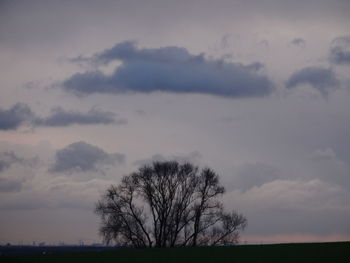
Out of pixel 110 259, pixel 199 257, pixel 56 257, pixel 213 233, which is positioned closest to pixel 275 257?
pixel 199 257

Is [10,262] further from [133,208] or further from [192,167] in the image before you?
[192,167]

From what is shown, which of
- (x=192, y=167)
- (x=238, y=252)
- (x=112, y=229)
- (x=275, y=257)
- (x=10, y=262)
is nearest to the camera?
(x=275, y=257)

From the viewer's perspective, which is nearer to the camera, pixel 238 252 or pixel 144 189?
pixel 238 252

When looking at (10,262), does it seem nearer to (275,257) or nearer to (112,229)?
(275,257)

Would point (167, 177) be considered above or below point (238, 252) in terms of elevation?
above

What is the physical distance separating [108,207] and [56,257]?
21.2 metres

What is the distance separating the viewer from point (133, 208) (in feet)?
224

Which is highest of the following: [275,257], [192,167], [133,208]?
[192,167]

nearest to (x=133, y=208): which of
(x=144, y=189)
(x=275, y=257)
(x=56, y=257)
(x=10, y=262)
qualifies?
(x=144, y=189)

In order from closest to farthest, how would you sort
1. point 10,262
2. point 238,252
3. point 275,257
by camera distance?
1. point 275,257
2. point 10,262
3. point 238,252

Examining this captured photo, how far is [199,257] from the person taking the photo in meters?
41.6

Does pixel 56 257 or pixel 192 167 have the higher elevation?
pixel 192 167

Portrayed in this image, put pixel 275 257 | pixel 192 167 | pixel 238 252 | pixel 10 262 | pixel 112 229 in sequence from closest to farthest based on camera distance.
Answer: pixel 275 257 < pixel 10 262 < pixel 238 252 < pixel 112 229 < pixel 192 167

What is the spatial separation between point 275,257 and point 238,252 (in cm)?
614
